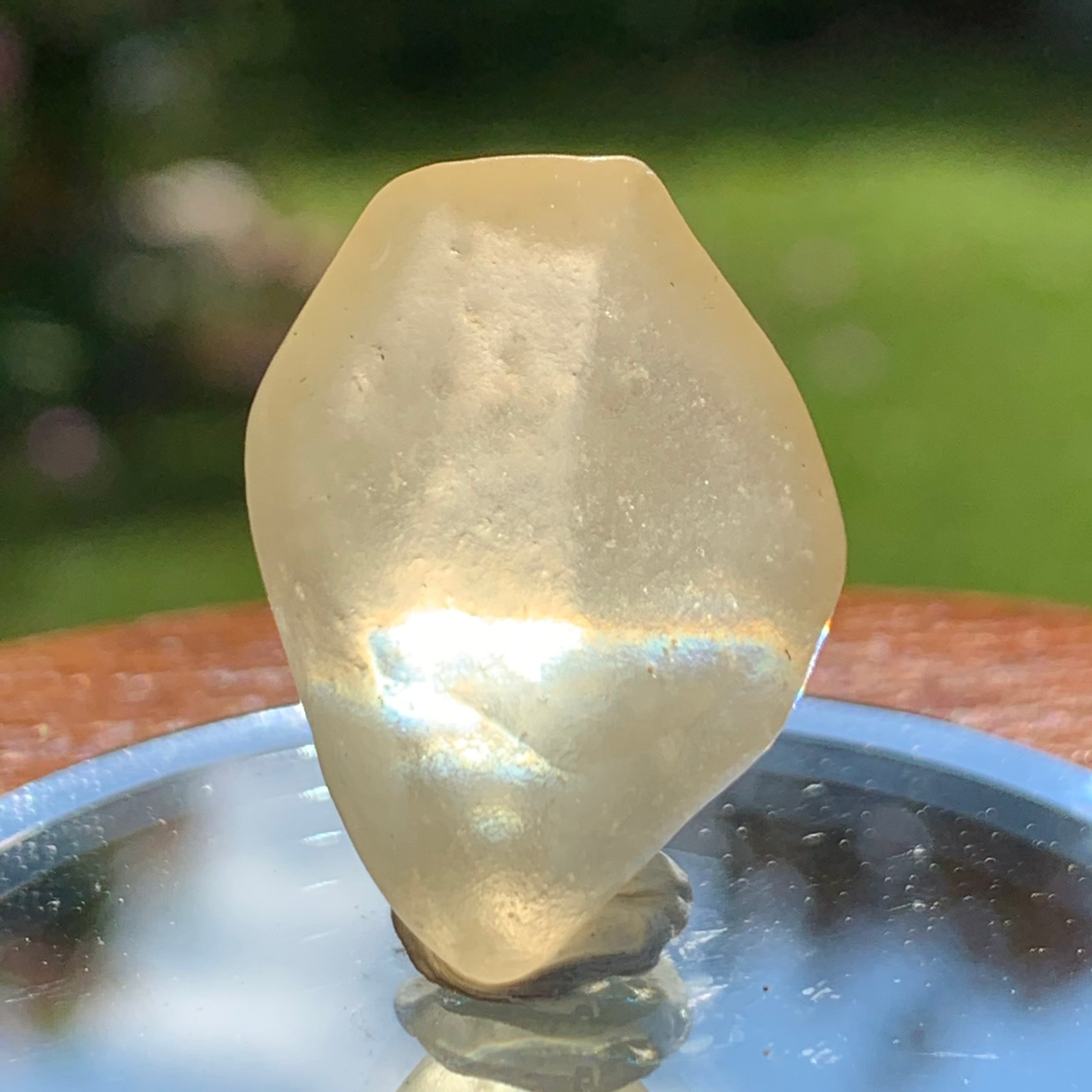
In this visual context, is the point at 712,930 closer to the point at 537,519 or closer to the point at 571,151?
the point at 537,519

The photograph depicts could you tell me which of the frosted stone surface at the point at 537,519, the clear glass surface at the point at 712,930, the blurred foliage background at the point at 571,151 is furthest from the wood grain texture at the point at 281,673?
the blurred foliage background at the point at 571,151

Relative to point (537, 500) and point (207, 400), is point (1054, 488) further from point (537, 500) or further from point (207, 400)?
point (537, 500)

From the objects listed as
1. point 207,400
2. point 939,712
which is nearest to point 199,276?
point 207,400

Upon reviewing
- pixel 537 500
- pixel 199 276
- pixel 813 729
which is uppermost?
pixel 537 500

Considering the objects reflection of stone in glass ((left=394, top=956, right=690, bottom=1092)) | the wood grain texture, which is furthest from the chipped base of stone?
the wood grain texture

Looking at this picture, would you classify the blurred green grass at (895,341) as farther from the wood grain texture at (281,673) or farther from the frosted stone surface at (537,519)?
the frosted stone surface at (537,519)

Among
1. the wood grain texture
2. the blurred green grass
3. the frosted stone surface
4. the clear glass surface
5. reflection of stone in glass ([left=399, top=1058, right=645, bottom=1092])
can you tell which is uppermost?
the frosted stone surface

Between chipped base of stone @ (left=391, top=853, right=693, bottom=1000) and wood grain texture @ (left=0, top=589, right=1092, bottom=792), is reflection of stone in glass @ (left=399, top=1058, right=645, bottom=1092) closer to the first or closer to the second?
chipped base of stone @ (left=391, top=853, right=693, bottom=1000)

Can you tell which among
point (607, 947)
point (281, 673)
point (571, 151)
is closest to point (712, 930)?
point (607, 947)
